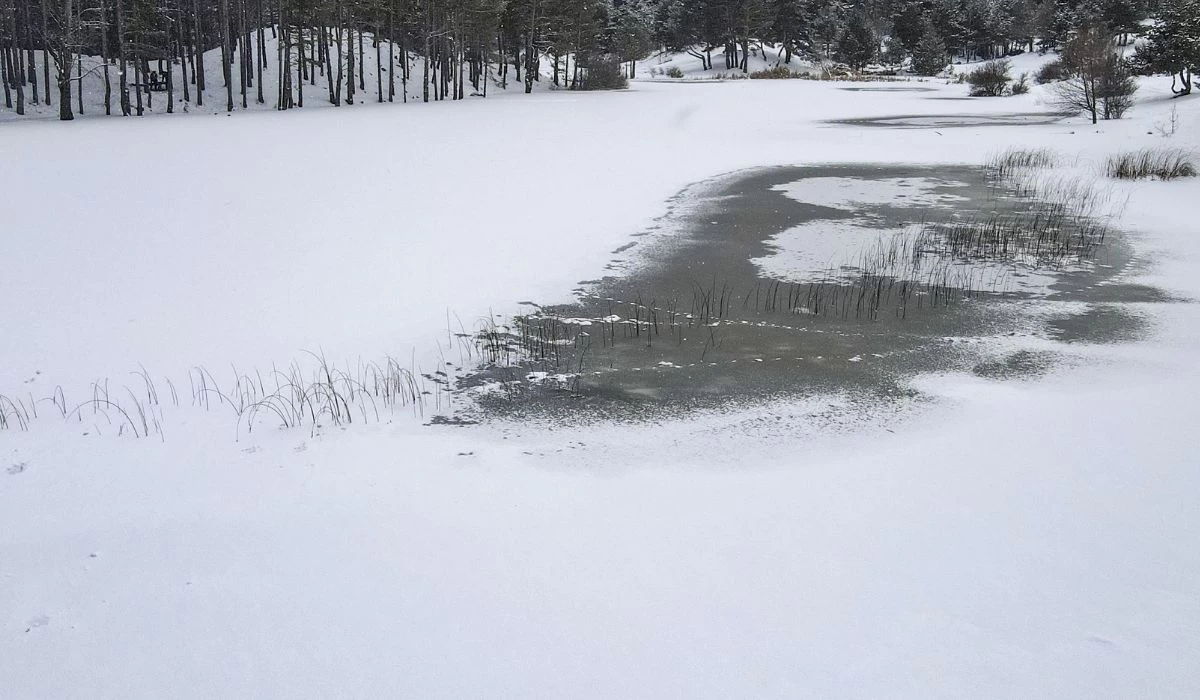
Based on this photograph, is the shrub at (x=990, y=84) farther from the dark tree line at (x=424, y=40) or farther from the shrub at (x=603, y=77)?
the shrub at (x=603, y=77)

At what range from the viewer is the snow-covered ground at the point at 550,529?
397 cm

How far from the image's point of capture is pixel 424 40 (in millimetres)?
54125

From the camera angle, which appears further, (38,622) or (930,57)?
(930,57)

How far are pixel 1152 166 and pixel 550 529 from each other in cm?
2026

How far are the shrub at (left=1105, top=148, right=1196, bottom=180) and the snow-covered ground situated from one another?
9268 mm

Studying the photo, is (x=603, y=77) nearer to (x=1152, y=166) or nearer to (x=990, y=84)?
(x=990, y=84)

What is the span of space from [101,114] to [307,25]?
46.7 ft

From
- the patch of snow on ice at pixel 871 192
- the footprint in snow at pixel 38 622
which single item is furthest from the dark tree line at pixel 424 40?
the footprint in snow at pixel 38 622

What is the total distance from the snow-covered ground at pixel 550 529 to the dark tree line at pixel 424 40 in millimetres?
30088

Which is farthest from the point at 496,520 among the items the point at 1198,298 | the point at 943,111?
the point at 943,111

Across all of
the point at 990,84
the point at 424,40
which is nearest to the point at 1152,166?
the point at 990,84

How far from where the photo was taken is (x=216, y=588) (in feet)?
15.1

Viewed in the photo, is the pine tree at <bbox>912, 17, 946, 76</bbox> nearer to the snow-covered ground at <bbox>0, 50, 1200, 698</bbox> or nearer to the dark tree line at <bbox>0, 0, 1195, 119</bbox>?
the dark tree line at <bbox>0, 0, 1195, 119</bbox>

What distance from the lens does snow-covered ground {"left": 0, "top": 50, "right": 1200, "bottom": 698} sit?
3.97 m
